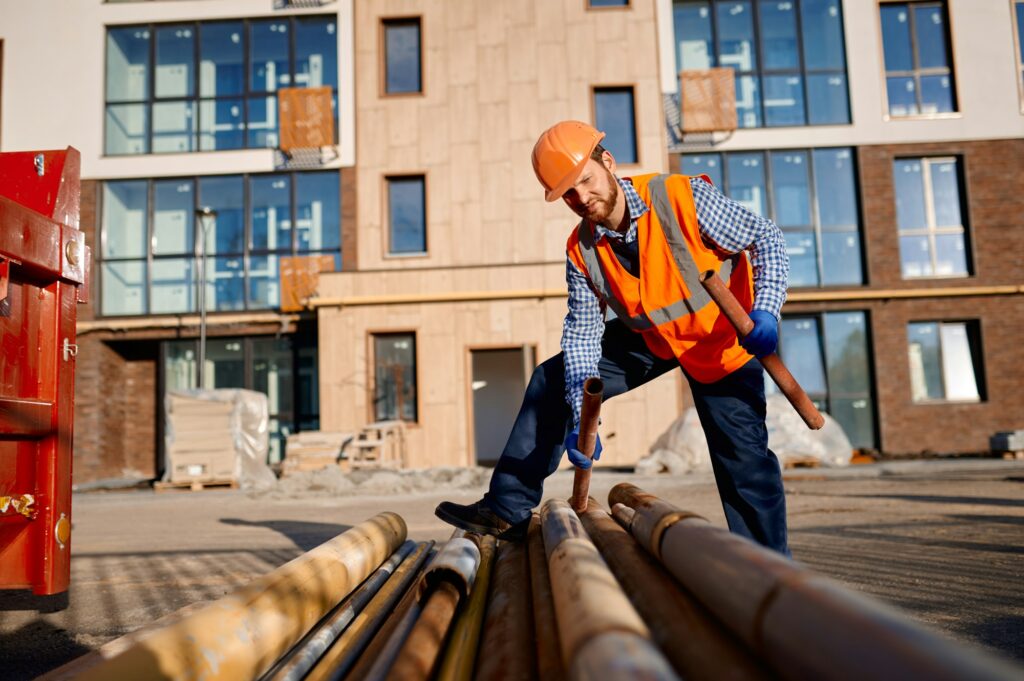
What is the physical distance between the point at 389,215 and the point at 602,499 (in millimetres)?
10132

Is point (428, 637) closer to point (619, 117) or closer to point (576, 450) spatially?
point (576, 450)

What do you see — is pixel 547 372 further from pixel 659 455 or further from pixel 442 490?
pixel 659 455

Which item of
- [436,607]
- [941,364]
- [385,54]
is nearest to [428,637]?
[436,607]

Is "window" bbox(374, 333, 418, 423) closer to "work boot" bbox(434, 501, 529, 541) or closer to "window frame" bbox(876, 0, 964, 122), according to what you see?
"window frame" bbox(876, 0, 964, 122)

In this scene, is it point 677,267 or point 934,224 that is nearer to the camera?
point 677,267

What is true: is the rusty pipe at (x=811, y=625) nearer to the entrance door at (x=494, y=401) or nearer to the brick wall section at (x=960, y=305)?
the brick wall section at (x=960, y=305)

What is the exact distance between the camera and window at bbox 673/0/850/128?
17.0 meters

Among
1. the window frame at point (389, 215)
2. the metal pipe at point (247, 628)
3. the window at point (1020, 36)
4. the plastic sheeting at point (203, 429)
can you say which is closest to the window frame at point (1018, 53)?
the window at point (1020, 36)

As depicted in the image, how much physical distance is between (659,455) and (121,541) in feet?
28.7

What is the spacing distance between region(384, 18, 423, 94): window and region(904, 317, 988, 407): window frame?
1194 centimetres

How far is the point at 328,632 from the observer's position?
2.10m

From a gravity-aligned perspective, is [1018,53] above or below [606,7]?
below

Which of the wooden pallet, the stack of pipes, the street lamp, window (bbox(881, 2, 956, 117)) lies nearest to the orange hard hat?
the stack of pipes

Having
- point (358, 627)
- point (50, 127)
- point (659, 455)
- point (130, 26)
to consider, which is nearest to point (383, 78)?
point (130, 26)
